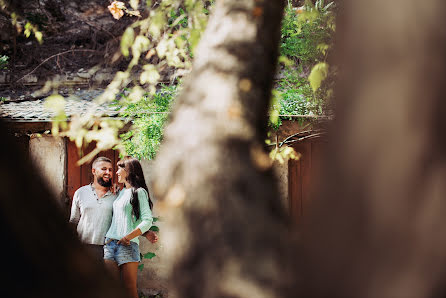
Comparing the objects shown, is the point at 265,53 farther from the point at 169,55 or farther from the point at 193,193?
the point at 169,55

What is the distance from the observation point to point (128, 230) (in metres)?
4.52

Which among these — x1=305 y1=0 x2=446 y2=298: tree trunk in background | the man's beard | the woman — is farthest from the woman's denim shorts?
x1=305 y1=0 x2=446 y2=298: tree trunk in background

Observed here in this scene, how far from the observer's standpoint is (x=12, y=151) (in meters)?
0.77

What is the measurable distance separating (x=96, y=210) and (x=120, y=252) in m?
0.52

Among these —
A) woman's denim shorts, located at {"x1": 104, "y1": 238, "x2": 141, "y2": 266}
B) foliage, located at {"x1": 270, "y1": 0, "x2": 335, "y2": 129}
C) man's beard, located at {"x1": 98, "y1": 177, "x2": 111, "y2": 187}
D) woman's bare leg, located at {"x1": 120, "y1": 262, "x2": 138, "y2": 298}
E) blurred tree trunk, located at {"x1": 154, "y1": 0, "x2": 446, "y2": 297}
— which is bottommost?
woman's bare leg, located at {"x1": 120, "y1": 262, "x2": 138, "y2": 298}

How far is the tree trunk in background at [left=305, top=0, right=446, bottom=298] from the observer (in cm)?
67

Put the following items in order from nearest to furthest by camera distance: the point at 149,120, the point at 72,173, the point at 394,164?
the point at 394,164, the point at 149,120, the point at 72,173

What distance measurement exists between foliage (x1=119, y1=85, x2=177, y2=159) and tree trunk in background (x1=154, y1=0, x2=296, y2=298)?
4.32 metres

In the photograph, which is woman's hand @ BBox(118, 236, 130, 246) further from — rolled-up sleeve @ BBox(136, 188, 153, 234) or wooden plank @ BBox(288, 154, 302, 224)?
wooden plank @ BBox(288, 154, 302, 224)

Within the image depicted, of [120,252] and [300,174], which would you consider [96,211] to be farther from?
[300,174]

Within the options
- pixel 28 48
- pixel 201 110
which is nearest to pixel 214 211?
pixel 201 110

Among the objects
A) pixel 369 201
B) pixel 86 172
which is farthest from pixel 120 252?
pixel 86 172

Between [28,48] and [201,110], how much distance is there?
10849 mm

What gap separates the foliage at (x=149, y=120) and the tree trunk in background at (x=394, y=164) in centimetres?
474
